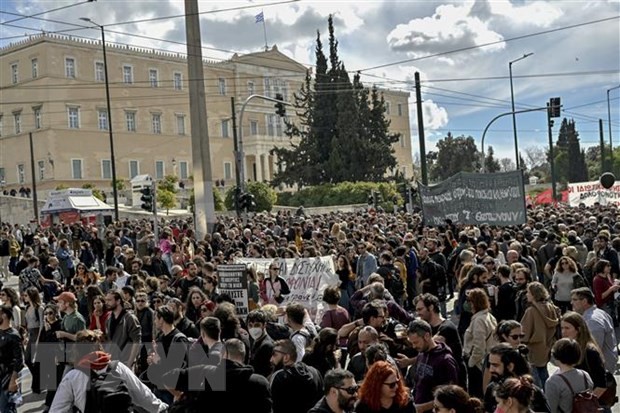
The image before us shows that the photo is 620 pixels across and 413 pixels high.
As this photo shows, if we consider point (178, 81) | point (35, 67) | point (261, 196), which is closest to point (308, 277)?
point (261, 196)

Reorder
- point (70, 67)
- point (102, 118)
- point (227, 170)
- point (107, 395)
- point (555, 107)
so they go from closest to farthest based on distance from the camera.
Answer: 1. point (107, 395)
2. point (555, 107)
3. point (70, 67)
4. point (102, 118)
5. point (227, 170)

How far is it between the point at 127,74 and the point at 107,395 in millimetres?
71968

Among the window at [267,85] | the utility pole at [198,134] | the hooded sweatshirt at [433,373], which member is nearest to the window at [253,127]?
the window at [267,85]

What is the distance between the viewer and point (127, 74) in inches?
2906

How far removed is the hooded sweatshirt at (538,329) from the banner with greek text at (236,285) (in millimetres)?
4402

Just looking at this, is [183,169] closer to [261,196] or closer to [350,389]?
[261,196]

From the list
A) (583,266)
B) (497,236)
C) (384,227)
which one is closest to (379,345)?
(583,266)

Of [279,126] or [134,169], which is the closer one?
[134,169]

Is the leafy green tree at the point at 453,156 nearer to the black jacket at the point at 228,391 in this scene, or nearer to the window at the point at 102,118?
the window at the point at 102,118

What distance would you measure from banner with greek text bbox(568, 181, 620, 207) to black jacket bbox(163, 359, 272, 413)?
2564cm

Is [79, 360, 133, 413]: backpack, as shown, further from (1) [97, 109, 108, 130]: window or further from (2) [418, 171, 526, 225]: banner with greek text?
(1) [97, 109, 108, 130]: window

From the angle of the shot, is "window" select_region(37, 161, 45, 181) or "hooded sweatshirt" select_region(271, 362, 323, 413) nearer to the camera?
"hooded sweatshirt" select_region(271, 362, 323, 413)

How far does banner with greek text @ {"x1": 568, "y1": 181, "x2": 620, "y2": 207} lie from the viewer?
29516 mm

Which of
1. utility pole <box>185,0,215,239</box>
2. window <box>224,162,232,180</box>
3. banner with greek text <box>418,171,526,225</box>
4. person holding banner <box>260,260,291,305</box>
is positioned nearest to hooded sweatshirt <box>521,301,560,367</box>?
person holding banner <box>260,260,291,305</box>
